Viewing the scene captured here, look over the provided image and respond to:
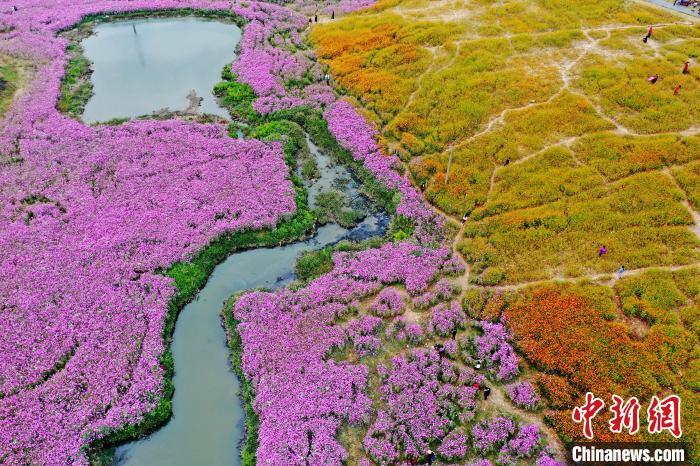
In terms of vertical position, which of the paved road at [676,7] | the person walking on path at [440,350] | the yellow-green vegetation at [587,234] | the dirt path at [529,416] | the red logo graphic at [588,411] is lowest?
the dirt path at [529,416]

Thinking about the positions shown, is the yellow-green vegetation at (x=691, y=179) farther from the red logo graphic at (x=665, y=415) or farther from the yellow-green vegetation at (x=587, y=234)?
the red logo graphic at (x=665, y=415)

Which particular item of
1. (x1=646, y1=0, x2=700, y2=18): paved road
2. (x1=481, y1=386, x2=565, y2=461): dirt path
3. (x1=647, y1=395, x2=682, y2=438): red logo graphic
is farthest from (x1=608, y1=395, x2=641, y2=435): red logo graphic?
(x1=646, y1=0, x2=700, y2=18): paved road

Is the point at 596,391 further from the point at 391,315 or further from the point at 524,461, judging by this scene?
the point at 391,315

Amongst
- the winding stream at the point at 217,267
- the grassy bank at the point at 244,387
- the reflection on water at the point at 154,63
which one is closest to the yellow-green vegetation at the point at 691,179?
the winding stream at the point at 217,267

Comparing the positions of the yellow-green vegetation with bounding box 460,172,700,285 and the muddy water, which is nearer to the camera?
the muddy water

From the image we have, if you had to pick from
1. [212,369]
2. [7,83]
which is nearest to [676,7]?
[212,369]

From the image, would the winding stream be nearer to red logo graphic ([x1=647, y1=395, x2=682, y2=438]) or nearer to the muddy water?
the muddy water

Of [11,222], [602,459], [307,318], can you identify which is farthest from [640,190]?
[11,222]
